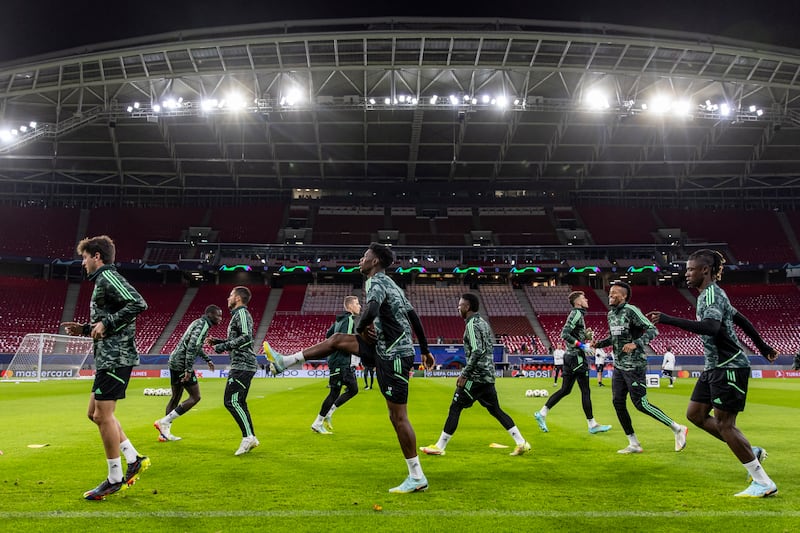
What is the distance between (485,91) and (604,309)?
2401cm

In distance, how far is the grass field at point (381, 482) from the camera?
4473 millimetres

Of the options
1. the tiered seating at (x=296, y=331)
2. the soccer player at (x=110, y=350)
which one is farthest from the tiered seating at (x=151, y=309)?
the soccer player at (x=110, y=350)

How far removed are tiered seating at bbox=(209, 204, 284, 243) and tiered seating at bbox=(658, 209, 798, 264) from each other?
129 ft

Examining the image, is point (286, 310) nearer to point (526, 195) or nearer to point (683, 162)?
point (526, 195)

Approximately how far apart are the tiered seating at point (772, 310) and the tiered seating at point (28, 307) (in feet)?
175

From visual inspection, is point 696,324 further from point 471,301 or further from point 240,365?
point 240,365

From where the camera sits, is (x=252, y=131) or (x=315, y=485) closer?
(x=315, y=485)

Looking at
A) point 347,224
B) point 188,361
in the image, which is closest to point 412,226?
point 347,224

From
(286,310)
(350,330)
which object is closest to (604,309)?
(286,310)

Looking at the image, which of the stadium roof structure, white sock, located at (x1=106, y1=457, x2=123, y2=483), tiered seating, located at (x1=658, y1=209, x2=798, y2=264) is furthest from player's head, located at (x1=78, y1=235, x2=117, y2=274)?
tiered seating, located at (x1=658, y1=209, x2=798, y2=264)

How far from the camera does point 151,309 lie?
46750mm

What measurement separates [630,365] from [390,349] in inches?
174

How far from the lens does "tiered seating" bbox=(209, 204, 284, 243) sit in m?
52.3

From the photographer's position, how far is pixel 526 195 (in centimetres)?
5728
